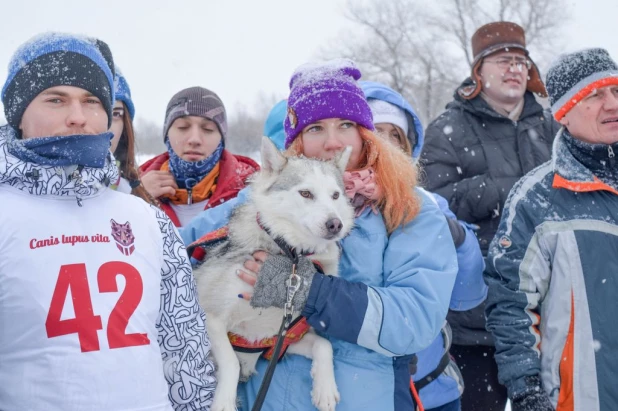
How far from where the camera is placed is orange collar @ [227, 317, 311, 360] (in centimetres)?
246

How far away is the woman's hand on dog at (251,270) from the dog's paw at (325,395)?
1.70 ft

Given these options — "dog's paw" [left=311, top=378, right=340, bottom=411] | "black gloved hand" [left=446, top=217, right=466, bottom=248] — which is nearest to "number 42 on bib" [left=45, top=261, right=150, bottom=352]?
"dog's paw" [left=311, top=378, right=340, bottom=411]

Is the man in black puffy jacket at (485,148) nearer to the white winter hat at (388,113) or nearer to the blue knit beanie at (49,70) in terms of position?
the white winter hat at (388,113)

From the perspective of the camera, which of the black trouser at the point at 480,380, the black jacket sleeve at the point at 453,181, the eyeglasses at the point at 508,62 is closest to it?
the black trouser at the point at 480,380

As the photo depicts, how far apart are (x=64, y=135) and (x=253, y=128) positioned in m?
36.7

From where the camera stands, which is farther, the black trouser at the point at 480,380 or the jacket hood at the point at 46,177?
the black trouser at the point at 480,380

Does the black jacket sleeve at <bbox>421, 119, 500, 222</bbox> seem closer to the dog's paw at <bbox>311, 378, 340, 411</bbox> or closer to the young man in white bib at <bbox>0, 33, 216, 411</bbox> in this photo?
the dog's paw at <bbox>311, 378, 340, 411</bbox>

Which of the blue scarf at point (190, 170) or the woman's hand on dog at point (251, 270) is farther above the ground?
the blue scarf at point (190, 170)

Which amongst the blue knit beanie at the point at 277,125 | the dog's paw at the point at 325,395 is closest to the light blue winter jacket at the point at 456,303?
the dog's paw at the point at 325,395

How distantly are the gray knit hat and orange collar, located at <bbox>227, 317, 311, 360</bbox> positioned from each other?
214 centimetres

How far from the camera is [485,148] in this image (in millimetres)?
4191

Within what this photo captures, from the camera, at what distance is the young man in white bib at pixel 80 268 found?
1.67m

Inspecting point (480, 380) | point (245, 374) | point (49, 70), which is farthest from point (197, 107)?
point (480, 380)

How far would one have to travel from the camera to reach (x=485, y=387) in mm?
3680
